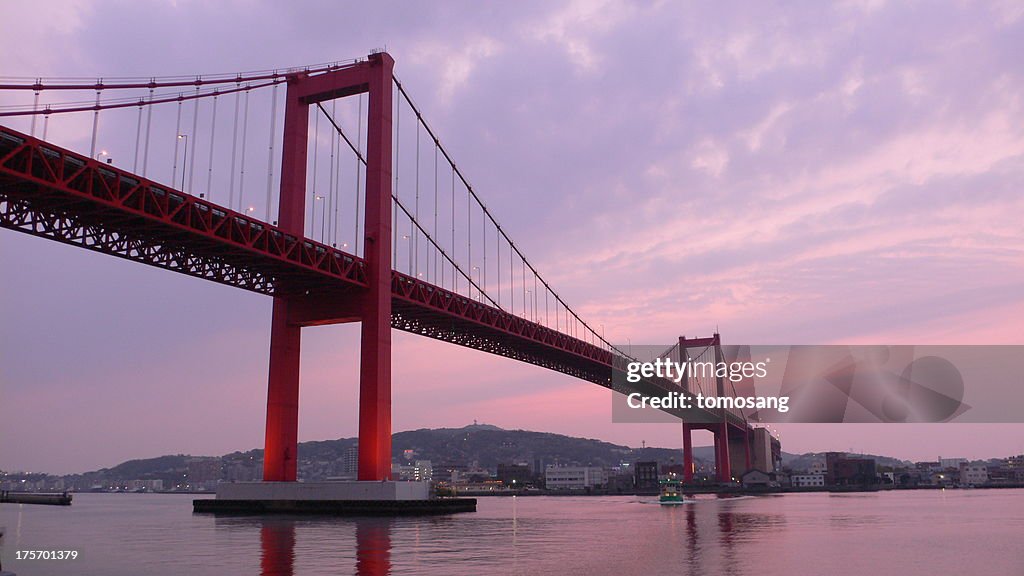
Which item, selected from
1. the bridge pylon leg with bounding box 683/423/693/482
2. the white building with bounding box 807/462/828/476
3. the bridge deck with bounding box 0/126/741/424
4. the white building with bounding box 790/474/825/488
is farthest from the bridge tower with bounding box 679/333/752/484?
the bridge deck with bounding box 0/126/741/424

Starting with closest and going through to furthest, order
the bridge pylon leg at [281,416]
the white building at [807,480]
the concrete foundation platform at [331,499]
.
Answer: the concrete foundation platform at [331,499]
the bridge pylon leg at [281,416]
the white building at [807,480]

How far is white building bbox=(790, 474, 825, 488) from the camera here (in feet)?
541

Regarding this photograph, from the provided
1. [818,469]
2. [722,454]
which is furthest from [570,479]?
[722,454]

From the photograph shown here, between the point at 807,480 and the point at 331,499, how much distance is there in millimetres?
142350

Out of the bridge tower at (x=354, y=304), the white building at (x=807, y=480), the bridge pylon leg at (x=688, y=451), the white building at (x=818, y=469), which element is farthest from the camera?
the white building at (x=818, y=469)

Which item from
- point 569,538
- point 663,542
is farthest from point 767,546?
point 569,538

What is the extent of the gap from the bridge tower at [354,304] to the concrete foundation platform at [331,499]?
84 centimetres

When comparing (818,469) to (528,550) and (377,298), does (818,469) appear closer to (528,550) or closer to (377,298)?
(377,298)

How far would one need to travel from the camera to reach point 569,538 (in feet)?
99.5

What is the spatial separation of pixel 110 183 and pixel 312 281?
1216 centimetres

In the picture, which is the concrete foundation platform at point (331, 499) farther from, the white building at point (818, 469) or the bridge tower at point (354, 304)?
the white building at point (818, 469)

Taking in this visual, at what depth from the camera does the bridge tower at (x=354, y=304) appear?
42625mm

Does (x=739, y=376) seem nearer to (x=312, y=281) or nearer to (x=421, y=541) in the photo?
(x=312, y=281)

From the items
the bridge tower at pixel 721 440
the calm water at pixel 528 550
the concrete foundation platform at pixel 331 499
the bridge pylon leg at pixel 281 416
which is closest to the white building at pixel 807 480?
the bridge tower at pixel 721 440
